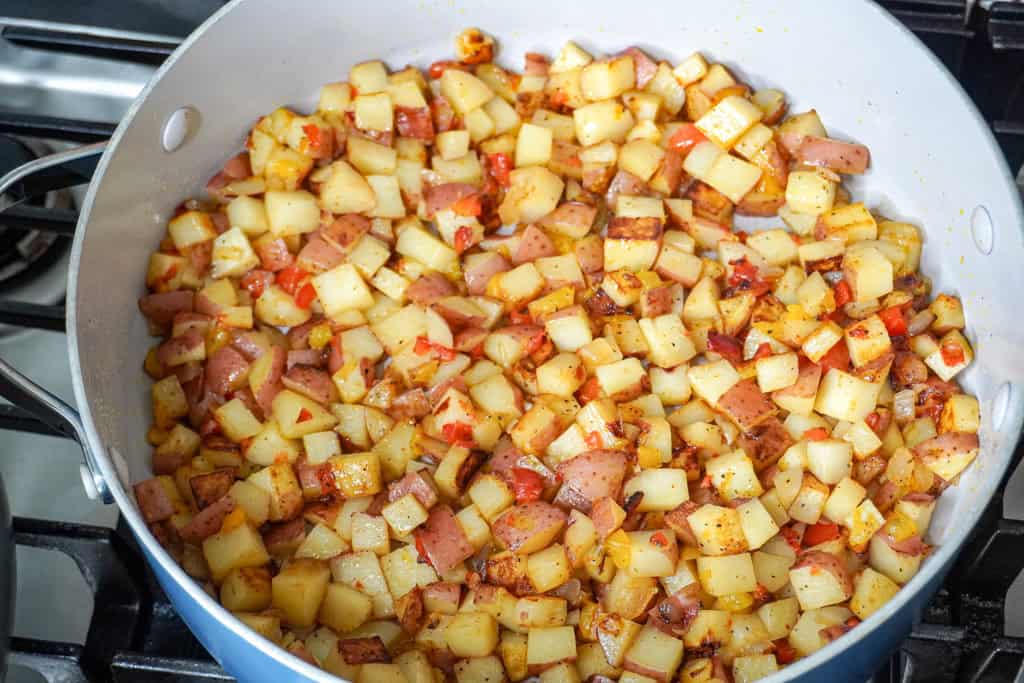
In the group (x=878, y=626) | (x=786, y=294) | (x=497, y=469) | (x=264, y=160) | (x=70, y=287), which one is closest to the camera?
(x=878, y=626)

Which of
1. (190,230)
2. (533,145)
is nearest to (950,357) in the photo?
(533,145)

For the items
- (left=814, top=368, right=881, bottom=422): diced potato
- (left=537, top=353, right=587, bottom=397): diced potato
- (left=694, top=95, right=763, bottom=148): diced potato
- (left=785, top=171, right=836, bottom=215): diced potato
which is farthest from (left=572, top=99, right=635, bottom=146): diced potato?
(left=814, top=368, right=881, bottom=422): diced potato

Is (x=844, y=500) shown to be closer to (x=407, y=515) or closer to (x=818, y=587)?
(x=818, y=587)

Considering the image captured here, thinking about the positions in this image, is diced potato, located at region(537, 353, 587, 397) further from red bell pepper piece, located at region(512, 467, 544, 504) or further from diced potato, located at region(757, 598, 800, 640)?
diced potato, located at region(757, 598, 800, 640)

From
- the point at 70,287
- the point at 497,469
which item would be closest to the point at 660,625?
the point at 497,469

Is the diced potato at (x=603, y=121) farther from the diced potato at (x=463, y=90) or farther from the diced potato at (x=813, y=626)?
the diced potato at (x=813, y=626)

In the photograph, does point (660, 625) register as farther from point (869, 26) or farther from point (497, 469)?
point (869, 26)
